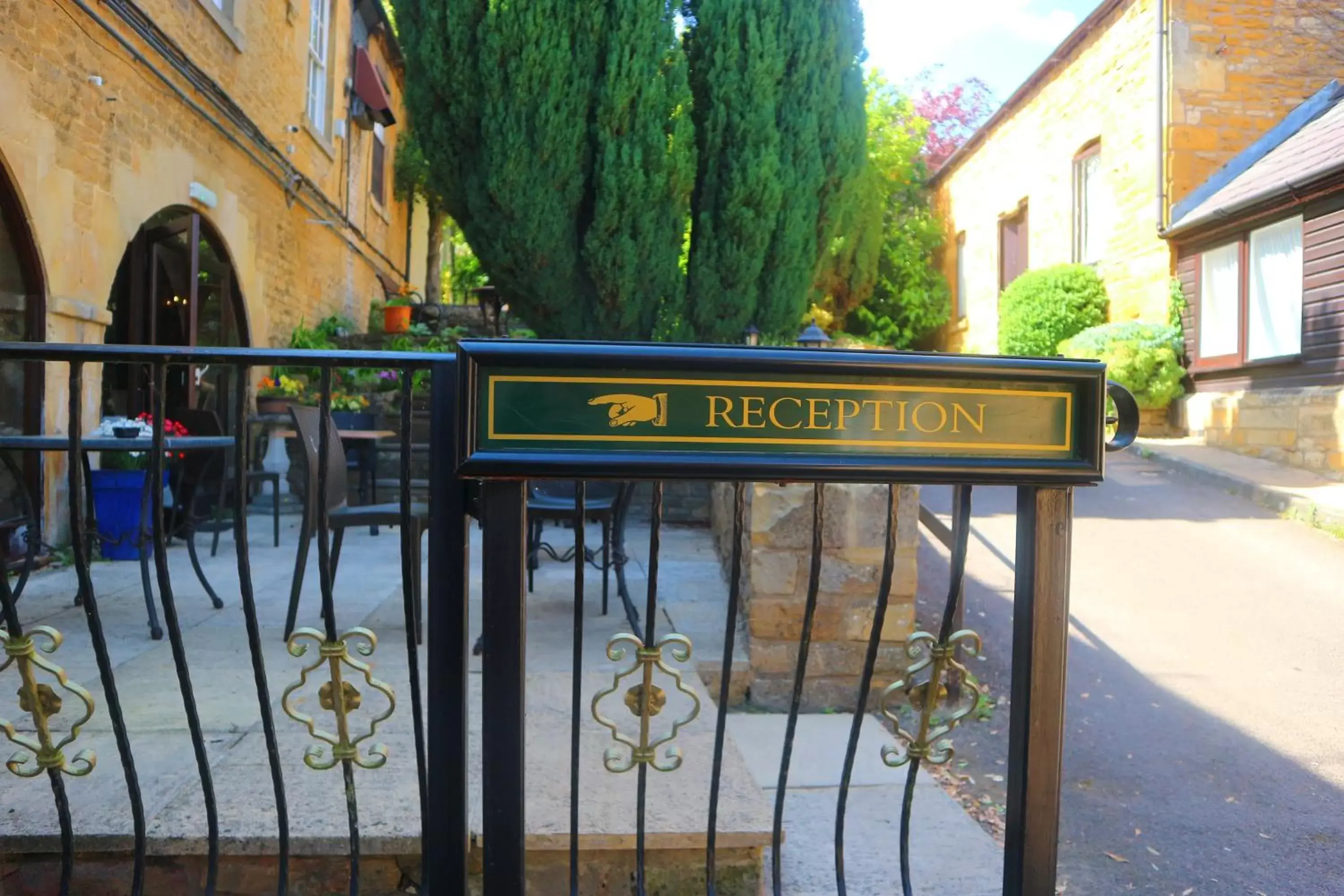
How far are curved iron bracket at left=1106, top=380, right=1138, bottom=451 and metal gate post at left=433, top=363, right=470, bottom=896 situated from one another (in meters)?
1.07

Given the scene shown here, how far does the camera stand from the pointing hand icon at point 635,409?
1.30 m

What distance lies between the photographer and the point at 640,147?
6129 millimetres

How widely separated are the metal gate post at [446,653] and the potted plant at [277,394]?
5.91 m

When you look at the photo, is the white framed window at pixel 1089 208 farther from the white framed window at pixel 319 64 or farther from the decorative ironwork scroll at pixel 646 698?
the decorative ironwork scroll at pixel 646 698

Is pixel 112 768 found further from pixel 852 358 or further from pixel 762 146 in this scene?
pixel 762 146

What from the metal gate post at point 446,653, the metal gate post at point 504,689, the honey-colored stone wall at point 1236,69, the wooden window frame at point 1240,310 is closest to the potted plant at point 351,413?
the metal gate post at point 446,653

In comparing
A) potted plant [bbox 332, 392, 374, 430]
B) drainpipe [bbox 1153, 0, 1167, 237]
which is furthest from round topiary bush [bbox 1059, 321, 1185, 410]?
potted plant [bbox 332, 392, 374, 430]

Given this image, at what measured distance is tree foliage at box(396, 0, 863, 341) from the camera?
6.01 metres

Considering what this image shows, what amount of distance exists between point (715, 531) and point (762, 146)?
296cm

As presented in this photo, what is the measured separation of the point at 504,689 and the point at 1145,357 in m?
9.89

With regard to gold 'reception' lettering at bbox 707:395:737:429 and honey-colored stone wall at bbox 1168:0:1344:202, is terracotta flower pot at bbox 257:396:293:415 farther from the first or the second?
honey-colored stone wall at bbox 1168:0:1344:202

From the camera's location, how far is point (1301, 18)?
9867mm

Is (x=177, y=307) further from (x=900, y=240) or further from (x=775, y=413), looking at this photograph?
(x=900, y=240)

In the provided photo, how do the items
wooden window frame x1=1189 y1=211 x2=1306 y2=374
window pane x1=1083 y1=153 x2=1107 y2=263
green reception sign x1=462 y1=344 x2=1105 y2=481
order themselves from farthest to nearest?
window pane x1=1083 y1=153 x2=1107 y2=263, wooden window frame x1=1189 y1=211 x2=1306 y2=374, green reception sign x1=462 y1=344 x2=1105 y2=481
